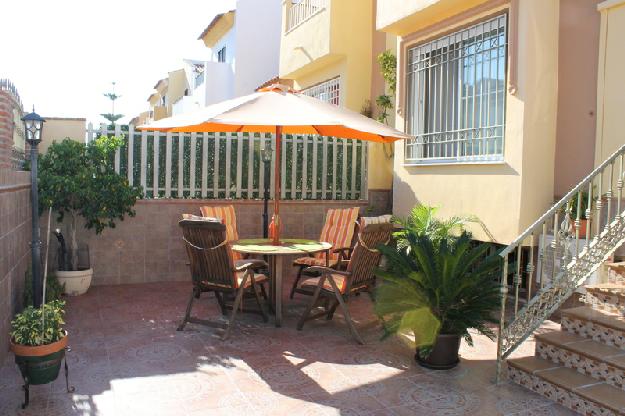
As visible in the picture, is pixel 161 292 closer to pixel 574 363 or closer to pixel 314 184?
pixel 314 184

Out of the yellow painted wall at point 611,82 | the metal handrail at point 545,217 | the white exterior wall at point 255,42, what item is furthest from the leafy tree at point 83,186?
the white exterior wall at point 255,42

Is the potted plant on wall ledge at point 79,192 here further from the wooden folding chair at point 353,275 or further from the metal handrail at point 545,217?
the metal handrail at point 545,217

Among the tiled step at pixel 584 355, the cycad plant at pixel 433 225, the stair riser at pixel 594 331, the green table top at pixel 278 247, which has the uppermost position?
the cycad plant at pixel 433 225

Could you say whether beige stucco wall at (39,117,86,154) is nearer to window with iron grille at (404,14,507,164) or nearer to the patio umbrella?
the patio umbrella

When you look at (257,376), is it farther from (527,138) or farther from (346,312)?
(527,138)

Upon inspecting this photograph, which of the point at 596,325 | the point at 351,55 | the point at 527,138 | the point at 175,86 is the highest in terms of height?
the point at 175,86

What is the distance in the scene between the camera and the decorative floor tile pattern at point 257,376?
405 centimetres

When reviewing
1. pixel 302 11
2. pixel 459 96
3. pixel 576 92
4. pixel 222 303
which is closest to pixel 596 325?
pixel 576 92

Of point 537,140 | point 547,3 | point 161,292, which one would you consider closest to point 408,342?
point 537,140

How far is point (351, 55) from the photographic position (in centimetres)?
1126

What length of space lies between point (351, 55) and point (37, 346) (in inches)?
347

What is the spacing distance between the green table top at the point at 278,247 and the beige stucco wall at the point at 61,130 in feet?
11.1

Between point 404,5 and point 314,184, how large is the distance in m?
3.36

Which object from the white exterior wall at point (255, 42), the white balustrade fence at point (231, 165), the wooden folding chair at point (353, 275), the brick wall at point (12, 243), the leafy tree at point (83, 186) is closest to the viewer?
the brick wall at point (12, 243)
